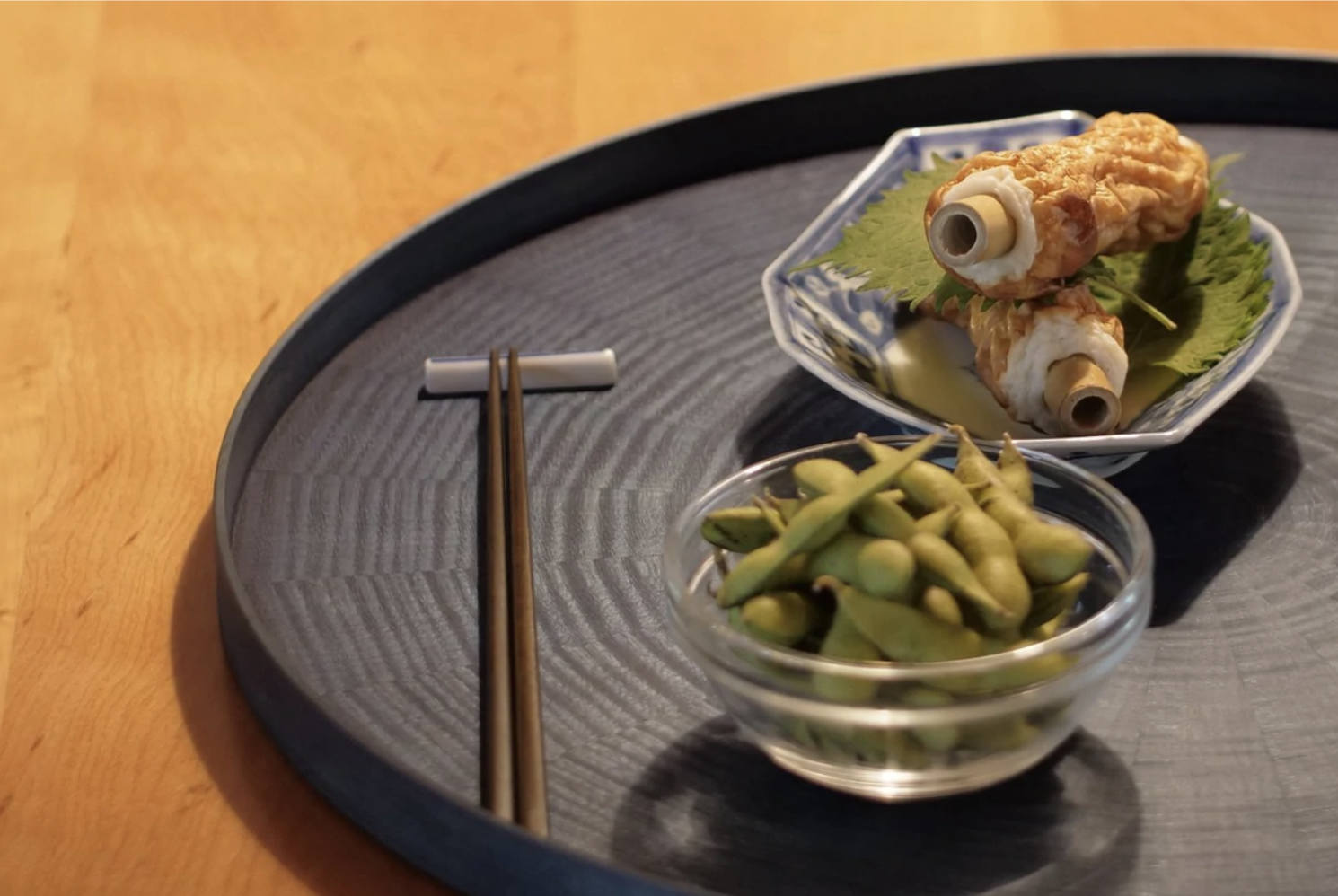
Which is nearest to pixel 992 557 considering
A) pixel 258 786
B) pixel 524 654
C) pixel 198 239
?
pixel 524 654

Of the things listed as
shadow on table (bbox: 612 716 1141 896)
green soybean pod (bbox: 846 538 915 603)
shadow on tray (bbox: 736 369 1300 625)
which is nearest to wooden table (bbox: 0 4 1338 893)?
shadow on table (bbox: 612 716 1141 896)

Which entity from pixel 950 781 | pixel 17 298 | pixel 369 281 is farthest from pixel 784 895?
pixel 17 298

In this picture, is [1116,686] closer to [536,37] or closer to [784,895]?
[784,895]

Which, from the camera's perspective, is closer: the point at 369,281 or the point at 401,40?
the point at 369,281

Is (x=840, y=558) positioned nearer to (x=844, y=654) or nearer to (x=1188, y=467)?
(x=844, y=654)

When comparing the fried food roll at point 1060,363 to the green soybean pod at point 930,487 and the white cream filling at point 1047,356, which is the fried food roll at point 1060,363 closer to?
the white cream filling at point 1047,356

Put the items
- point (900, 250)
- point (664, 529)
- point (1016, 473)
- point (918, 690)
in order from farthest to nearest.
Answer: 1. point (900, 250)
2. point (664, 529)
3. point (1016, 473)
4. point (918, 690)
